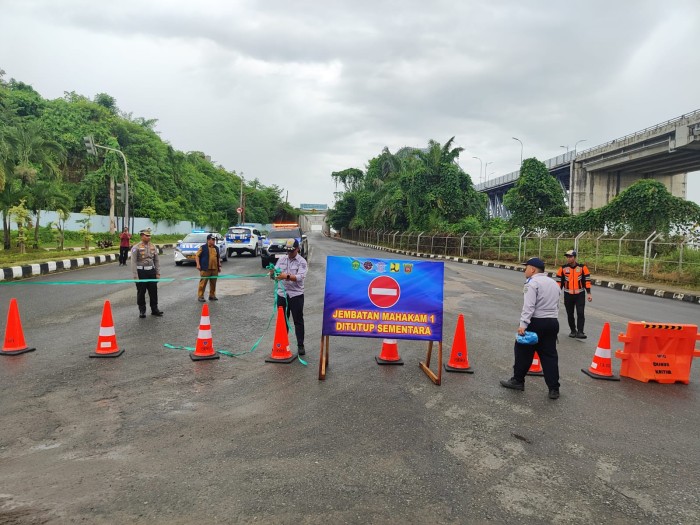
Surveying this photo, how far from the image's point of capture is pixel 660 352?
604cm

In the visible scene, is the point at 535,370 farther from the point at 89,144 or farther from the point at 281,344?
the point at 89,144

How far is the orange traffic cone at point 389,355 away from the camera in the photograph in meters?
6.41

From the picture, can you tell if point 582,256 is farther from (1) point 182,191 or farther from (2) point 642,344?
(1) point 182,191

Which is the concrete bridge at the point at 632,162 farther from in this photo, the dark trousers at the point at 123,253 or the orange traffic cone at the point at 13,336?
the orange traffic cone at the point at 13,336

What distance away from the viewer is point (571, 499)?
10.6ft

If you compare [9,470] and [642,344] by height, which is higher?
[642,344]

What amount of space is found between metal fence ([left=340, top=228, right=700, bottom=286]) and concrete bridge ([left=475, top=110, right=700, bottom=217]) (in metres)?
12.5

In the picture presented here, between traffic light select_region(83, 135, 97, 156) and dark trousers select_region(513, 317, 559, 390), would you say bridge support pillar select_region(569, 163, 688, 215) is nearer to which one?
traffic light select_region(83, 135, 97, 156)

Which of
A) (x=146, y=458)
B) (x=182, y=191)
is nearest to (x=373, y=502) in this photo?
(x=146, y=458)

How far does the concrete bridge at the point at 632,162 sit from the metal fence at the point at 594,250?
1253 centimetres

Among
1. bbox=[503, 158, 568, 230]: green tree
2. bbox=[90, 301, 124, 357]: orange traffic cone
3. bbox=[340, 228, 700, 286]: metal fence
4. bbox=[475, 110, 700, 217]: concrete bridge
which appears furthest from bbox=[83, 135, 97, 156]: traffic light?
bbox=[475, 110, 700, 217]: concrete bridge

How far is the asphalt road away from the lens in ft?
10.0

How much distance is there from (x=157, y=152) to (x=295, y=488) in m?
51.8

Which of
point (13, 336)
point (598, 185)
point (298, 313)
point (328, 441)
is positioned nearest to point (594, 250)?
point (298, 313)
